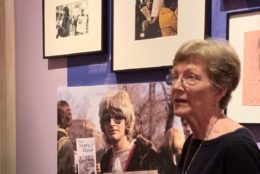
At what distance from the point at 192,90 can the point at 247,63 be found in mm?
380

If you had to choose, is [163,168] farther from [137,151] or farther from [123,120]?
[123,120]

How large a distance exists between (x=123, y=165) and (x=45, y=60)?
82cm

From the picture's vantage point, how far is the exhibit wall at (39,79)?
7.16ft

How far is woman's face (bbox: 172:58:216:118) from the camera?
1274 millimetres

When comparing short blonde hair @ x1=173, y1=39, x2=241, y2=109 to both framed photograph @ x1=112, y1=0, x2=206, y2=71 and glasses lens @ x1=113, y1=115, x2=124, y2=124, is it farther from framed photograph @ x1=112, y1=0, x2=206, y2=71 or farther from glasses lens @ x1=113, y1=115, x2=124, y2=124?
glasses lens @ x1=113, y1=115, x2=124, y2=124

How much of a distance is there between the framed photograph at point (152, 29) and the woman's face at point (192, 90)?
0.46 m

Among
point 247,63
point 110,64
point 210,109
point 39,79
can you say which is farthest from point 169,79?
point 39,79

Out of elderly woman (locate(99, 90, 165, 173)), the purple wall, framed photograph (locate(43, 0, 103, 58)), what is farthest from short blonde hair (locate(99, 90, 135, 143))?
the purple wall

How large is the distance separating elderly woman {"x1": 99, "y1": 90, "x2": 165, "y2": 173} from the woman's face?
660mm

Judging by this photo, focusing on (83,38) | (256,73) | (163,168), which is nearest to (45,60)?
(83,38)

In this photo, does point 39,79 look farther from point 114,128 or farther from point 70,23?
point 114,128

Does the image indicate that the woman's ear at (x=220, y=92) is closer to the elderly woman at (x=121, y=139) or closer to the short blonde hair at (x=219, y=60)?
the short blonde hair at (x=219, y=60)

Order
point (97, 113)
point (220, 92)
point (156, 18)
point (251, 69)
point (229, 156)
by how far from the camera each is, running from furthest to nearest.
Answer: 1. point (97, 113)
2. point (156, 18)
3. point (251, 69)
4. point (220, 92)
5. point (229, 156)

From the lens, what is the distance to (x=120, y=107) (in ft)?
6.82
